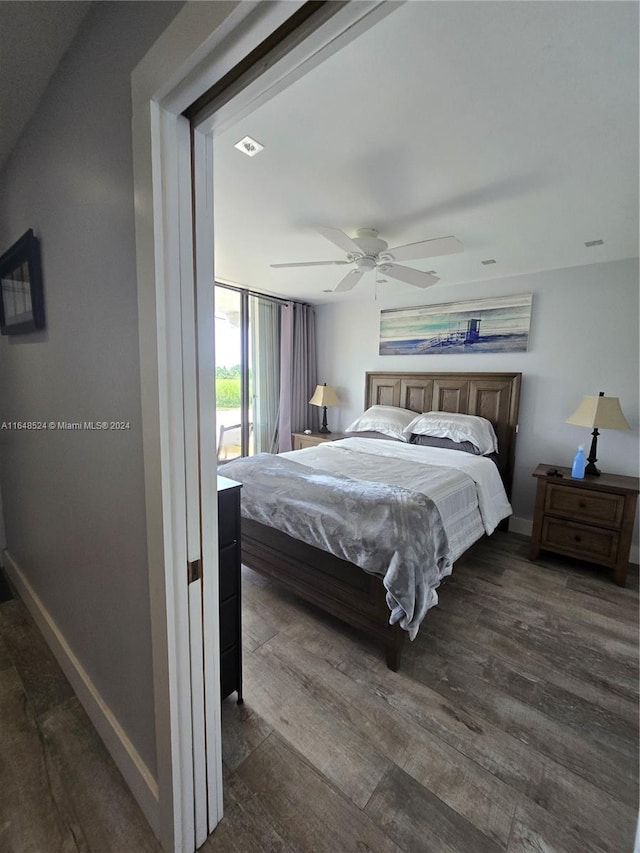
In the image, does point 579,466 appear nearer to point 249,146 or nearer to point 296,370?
point 249,146

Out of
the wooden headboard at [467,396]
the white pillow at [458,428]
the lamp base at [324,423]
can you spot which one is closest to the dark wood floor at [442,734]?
the white pillow at [458,428]

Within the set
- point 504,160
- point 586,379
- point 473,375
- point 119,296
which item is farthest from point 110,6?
point 586,379

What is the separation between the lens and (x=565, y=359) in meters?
3.11

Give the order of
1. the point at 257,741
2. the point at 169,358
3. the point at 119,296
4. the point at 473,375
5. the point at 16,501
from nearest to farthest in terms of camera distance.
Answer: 1. the point at 169,358
2. the point at 119,296
3. the point at 257,741
4. the point at 16,501
5. the point at 473,375

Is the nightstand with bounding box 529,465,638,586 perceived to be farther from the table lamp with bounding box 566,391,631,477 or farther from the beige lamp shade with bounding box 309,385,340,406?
the beige lamp shade with bounding box 309,385,340,406

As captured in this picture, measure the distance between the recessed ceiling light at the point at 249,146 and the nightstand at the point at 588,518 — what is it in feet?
9.48

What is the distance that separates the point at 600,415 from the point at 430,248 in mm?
1837

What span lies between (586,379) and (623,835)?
2850 millimetres

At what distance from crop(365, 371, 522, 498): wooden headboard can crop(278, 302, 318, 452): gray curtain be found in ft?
3.35

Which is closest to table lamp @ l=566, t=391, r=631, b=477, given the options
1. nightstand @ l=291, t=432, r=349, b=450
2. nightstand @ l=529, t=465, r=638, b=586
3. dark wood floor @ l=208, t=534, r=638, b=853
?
nightstand @ l=529, t=465, r=638, b=586

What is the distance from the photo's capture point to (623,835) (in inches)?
45.1

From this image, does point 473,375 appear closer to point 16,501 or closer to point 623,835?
point 623,835

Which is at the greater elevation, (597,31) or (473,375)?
(597,31)

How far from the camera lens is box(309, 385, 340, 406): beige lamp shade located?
452 centimetres
